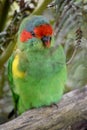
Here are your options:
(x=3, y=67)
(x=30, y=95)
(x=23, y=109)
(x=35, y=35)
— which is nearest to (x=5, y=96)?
(x=3, y=67)

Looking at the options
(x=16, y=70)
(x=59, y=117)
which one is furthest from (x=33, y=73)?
(x=59, y=117)

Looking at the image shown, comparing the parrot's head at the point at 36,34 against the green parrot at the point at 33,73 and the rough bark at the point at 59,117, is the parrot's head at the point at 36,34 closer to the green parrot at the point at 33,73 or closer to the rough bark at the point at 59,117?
the green parrot at the point at 33,73

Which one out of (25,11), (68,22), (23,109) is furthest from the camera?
(25,11)

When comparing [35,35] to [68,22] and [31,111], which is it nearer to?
[31,111]

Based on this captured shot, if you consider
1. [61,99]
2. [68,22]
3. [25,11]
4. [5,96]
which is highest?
[68,22]

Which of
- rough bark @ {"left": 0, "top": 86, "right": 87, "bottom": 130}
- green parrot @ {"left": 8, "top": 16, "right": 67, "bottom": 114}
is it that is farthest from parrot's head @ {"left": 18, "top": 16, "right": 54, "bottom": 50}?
rough bark @ {"left": 0, "top": 86, "right": 87, "bottom": 130}

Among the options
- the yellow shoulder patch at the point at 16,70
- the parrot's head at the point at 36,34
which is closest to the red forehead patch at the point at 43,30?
the parrot's head at the point at 36,34

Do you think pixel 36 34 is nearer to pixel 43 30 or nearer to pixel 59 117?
pixel 43 30
